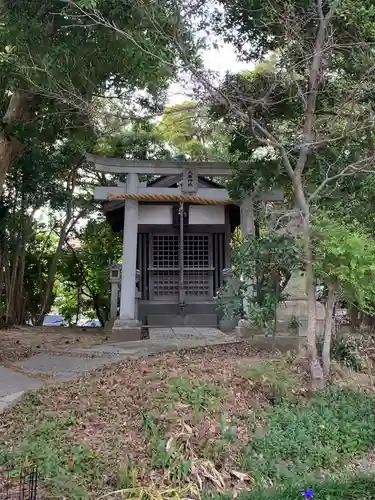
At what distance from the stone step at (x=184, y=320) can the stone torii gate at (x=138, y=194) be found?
2103mm

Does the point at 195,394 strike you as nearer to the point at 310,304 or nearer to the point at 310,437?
the point at 310,437

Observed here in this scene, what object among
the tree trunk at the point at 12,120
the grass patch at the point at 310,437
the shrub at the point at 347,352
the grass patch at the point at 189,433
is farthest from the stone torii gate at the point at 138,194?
the grass patch at the point at 310,437

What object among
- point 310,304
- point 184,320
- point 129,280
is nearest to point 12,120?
point 129,280

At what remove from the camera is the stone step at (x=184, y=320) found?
1177 cm

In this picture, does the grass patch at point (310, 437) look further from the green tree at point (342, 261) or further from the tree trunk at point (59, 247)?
the tree trunk at point (59, 247)

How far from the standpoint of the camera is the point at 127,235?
9.87 metres

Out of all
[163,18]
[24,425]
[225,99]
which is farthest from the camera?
[225,99]

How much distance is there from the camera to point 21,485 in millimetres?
2789

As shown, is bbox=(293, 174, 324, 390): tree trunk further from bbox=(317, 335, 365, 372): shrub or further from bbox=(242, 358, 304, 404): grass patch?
bbox=(317, 335, 365, 372): shrub

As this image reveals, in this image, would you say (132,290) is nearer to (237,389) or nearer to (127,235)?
A: (127,235)

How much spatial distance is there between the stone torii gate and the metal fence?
6300 millimetres

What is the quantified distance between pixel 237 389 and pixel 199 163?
6.14 metres

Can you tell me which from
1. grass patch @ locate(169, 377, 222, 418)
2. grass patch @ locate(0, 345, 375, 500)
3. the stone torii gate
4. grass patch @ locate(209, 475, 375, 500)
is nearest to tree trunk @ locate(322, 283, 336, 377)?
grass patch @ locate(0, 345, 375, 500)

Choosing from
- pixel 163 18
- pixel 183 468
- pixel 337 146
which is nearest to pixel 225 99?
pixel 163 18
